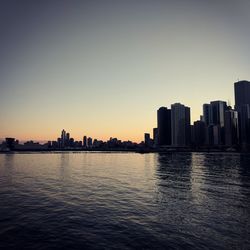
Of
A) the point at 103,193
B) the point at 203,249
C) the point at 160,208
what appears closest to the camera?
the point at 203,249

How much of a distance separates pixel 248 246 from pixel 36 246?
1924cm

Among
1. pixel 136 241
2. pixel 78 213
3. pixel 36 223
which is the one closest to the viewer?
pixel 136 241

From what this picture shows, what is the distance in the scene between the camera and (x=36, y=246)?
20.3 meters

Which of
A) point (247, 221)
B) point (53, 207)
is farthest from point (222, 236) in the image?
point (53, 207)

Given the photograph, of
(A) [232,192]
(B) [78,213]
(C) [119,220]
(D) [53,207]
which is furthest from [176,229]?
(A) [232,192]

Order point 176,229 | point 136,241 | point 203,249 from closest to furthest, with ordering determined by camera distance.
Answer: point 203,249, point 136,241, point 176,229

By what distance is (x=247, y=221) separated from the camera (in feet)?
91.7

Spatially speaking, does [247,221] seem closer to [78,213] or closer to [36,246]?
[78,213]

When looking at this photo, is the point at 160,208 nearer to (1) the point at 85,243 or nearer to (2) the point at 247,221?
(2) the point at 247,221

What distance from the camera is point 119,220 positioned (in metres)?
27.7

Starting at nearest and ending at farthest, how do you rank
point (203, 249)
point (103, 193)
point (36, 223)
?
point (203, 249) < point (36, 223) < point (103, 193)

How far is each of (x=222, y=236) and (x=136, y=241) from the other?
8916mm

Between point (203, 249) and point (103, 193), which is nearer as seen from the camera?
point (203, 249)

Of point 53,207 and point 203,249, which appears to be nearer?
point 203,249
